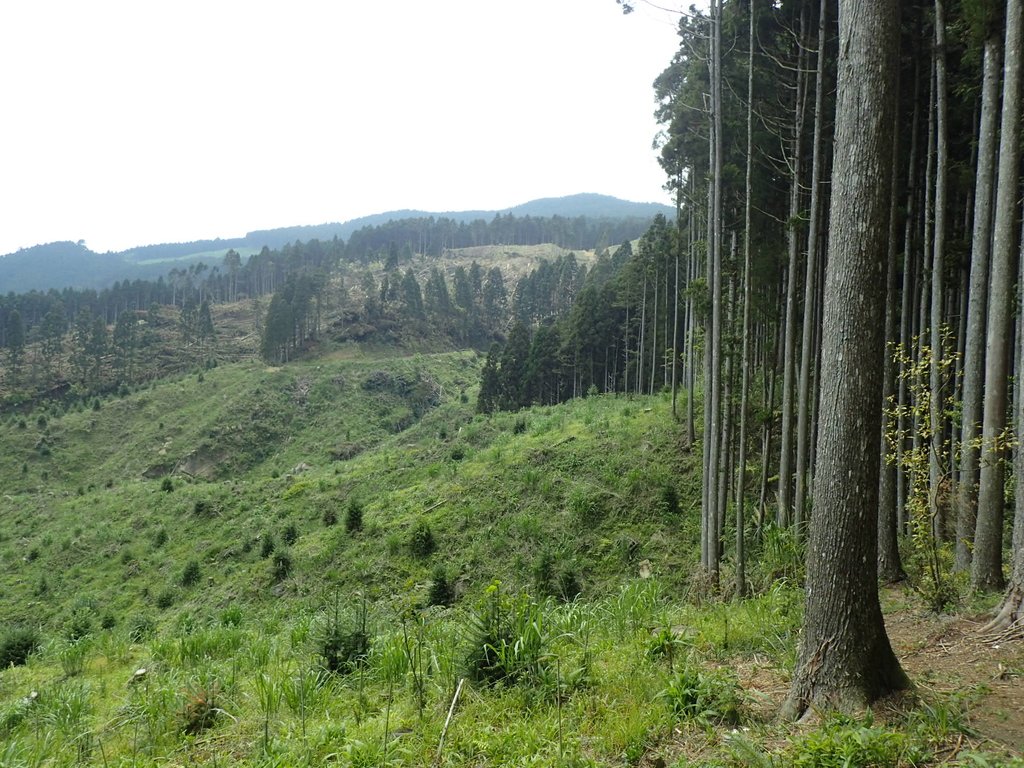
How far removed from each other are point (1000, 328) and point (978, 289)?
118 centimetres

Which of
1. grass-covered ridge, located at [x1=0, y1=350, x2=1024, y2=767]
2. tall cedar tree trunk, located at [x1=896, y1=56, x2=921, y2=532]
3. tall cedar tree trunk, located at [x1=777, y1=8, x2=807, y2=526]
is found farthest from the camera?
tall cedar tree trunk, located at [x1=896, y1=56, x2=921, y2=532]

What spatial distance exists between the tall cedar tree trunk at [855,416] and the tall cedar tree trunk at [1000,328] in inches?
160

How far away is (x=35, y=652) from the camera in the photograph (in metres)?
10.3

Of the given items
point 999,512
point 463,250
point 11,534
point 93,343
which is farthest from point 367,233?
point 999,512

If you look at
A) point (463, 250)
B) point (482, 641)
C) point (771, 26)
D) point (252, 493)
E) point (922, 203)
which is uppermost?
point (463, 250)

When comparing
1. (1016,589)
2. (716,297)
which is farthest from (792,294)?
(1016,589)

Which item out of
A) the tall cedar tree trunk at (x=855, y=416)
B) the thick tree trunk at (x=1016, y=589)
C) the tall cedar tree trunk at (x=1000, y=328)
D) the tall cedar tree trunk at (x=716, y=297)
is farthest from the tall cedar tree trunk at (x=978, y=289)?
the tall cedar tree trunk at (x=855, y=416)

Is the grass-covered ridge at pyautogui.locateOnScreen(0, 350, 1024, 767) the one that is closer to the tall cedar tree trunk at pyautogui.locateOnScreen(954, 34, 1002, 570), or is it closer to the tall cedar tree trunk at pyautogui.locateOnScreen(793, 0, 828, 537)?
the tall cedar tree trunk at pyautogui.locateOnScreen(793, 0, 828, 537)

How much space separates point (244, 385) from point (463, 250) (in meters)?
74.3

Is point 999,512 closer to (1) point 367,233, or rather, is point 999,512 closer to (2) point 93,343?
(2) point 93,343

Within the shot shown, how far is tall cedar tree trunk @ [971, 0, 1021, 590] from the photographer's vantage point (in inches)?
256

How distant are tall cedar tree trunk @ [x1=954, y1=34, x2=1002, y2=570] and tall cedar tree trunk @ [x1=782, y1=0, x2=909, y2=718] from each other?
4814mm

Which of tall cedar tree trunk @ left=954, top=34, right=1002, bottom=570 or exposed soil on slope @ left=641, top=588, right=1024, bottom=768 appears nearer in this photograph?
exposed soil on slope @ left=641, top=588, right=1024, bottom=768

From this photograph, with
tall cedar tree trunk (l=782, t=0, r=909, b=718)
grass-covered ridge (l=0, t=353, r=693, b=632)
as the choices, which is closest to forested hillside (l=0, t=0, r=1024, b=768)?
tall cedar tree trunk (l=782, t=0, r=909, b=718)
